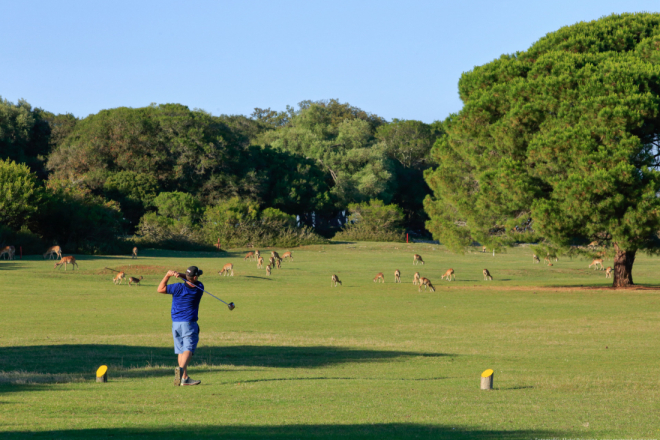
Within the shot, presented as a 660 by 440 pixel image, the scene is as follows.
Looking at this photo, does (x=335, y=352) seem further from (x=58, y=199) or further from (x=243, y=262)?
(x=58, y=199)

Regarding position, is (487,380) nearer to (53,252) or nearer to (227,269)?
(227,269)

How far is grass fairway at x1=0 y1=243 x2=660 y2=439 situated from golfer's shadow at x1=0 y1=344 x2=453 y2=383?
0.06 metres

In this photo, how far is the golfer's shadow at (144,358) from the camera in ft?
42.0

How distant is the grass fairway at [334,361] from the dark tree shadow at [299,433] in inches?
1.2

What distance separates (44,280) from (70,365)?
22.3 meters

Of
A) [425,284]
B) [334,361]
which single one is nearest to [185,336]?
[334,361]

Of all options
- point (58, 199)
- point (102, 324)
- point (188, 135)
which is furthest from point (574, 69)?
point (188, 135)

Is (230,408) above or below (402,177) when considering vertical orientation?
below

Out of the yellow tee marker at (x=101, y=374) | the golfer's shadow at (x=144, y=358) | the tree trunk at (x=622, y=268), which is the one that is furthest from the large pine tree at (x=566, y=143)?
the yellow tee marker at (x=101, y=374)

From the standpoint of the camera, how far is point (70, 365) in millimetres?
13648

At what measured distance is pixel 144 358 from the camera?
14.8 meters

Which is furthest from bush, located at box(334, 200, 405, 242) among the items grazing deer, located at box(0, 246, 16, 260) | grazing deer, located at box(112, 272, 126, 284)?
grazing deer, located at box(112, 272, 126, 284)

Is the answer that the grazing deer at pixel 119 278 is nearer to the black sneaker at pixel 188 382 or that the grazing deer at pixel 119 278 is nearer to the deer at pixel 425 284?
the deer at pixel 425 284

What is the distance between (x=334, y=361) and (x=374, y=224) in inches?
2501
